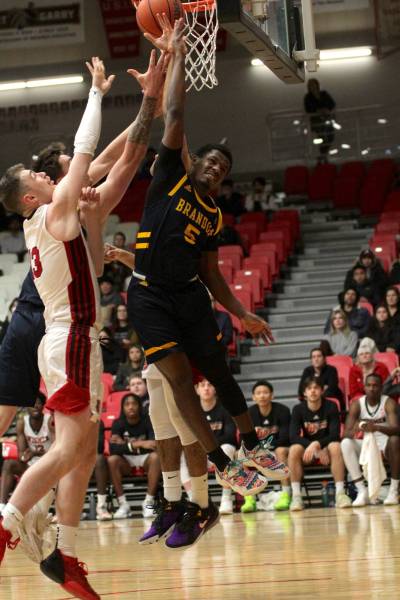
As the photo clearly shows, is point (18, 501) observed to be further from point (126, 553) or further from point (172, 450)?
point (126, 553)

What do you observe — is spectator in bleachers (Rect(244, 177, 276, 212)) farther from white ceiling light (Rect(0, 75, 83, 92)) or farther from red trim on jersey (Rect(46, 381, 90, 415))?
red trim on jersey (Rect(46, 381, 90, 415))

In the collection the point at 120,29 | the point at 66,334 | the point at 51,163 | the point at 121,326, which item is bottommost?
the point at 66,334

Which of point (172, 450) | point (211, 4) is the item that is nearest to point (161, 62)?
point (211, 4)

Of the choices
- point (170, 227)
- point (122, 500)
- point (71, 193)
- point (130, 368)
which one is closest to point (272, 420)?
point (122, 500)

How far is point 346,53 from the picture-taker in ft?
81.1

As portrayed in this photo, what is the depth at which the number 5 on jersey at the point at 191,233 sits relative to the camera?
20.8ft

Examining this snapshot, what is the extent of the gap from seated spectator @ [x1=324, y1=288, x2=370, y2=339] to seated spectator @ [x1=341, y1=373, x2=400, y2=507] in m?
2.17

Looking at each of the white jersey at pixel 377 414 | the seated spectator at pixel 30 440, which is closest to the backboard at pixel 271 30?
the white jersey at pixel 377 414

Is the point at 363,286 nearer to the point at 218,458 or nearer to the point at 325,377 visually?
the point at 325,377

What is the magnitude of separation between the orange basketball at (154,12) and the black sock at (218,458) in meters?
2.55

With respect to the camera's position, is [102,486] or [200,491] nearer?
[200,491]

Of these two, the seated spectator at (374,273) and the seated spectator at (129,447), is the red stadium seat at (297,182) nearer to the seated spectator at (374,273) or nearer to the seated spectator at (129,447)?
the seated spectator at (374,273)

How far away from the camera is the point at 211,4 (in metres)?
7.12

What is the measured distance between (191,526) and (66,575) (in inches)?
39.9
